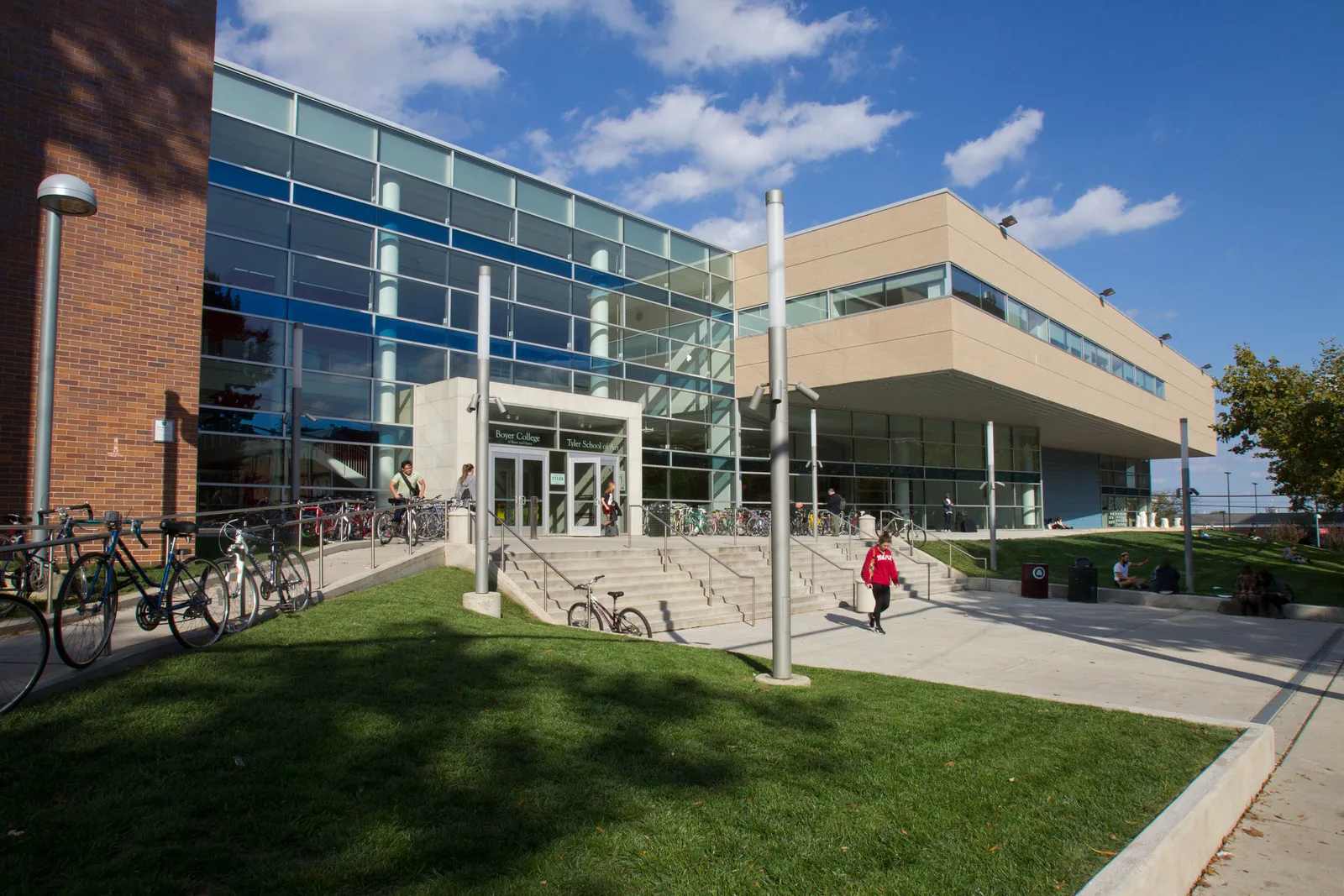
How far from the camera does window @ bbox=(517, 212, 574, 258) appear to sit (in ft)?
86.0

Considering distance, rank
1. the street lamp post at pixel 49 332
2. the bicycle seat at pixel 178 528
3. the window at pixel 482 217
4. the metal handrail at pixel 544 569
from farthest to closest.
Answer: the window at pixel 482 217 → the metal handrail at pixel 544 569 → the street lamp post at pixel 49 332 → the bicycle seat at pixel 178 528

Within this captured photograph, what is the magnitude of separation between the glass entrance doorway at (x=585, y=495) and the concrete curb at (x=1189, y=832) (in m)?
19.5

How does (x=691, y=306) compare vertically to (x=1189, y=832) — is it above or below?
above

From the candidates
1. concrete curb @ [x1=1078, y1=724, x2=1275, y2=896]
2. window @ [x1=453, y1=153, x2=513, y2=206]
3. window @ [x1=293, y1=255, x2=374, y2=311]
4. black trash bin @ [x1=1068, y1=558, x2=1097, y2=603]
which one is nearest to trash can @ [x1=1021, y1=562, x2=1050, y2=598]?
black trash bin @ [x1=1068, y1=558, x2=1097, y2=603]

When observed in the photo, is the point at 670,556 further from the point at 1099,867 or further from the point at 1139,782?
the point at 1099,867

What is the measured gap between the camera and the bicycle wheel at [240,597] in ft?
25.1

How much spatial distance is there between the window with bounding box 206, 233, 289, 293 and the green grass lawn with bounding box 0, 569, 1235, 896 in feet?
48.0

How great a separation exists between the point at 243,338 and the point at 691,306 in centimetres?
1622

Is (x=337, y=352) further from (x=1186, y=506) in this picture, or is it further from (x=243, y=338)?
(x=1186, y=506)

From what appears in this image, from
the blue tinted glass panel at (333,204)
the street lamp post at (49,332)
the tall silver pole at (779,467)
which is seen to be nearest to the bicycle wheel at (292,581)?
the street lamp post at (49,332)

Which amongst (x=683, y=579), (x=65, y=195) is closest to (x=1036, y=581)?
(x=683, y=579)

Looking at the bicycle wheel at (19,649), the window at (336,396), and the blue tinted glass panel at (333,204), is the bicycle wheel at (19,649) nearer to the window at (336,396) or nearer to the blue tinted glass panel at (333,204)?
the window at (336,396)

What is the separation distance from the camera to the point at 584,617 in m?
13.6

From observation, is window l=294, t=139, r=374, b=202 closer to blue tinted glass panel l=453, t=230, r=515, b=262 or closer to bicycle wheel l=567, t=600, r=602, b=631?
blue tinted glass panel l=453, t=230, r=515, b=262
